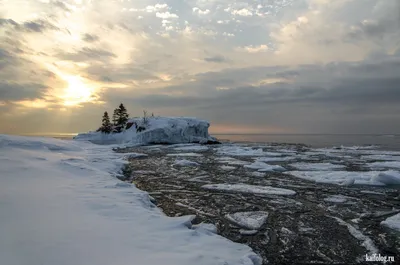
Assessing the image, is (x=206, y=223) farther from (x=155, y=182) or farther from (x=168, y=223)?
(x=155, y=182)

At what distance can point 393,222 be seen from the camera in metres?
7.74

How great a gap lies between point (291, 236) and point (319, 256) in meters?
1.13

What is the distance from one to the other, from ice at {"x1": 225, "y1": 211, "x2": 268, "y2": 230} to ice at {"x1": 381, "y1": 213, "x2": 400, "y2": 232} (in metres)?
3.31

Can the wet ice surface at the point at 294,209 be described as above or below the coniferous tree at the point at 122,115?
below

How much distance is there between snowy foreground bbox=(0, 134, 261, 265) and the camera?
4535mm

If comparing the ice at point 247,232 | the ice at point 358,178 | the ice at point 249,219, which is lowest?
the ice at point 247,232

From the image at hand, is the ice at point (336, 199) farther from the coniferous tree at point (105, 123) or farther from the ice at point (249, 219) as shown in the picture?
the coniferous tree at point (105, 123)

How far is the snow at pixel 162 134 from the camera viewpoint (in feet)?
178

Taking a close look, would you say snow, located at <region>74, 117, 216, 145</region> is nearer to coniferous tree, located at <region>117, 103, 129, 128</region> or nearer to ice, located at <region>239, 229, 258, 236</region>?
coniferous tree, located at <region>117, 103, 129, 128</region>

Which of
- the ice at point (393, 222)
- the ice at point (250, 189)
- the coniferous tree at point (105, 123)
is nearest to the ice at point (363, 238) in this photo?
the ice at point (393, 222)

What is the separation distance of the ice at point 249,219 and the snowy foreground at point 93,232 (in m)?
1.31

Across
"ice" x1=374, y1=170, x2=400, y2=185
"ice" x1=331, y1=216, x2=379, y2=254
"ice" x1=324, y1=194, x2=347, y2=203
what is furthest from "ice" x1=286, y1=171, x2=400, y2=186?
"ice" x1=331, y1=216, x2=379, y2=254

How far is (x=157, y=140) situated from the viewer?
55156 mm

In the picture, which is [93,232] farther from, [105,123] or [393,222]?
[105,123]
